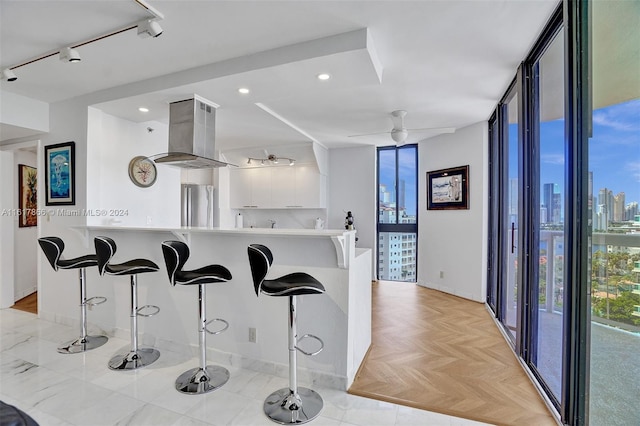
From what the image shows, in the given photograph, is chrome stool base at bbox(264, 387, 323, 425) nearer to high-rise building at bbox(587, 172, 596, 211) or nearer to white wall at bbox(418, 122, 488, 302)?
high-rise building at bbox(587, 172, 596, 211)

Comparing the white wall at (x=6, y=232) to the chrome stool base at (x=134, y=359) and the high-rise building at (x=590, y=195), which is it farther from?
the high-rise building at (x=590, y=195)

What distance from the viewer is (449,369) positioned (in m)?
2.50

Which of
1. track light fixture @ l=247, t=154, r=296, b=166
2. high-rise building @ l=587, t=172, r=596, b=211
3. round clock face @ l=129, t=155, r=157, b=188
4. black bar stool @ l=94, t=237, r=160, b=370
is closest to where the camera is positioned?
high-rise building @ l=587, t=172, r=596, b=211

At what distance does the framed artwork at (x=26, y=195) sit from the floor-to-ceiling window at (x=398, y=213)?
5873mm

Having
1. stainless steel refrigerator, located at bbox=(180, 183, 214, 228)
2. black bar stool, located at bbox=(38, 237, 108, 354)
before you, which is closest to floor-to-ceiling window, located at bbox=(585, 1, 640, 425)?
black bar stool, located at bbox=(38, 237, 108, 354)

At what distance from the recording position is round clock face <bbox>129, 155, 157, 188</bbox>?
3.55m

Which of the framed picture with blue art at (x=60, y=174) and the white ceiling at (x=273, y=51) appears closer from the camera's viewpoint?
the white ceiling at (x=273, y=51)

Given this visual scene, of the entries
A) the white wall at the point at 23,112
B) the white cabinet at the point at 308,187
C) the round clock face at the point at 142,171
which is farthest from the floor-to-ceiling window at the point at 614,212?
the white wall at the point at 23,112

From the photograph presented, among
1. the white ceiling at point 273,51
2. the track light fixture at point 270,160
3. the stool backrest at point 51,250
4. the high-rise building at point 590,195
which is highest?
the white ceiling at point 273,51

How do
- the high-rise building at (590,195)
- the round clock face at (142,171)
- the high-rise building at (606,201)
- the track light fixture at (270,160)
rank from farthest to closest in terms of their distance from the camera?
the track light fixture at (270,160)
the round clock face at (142,171)
the high-rise building at (590,195)
the high-rise building at (606,201)

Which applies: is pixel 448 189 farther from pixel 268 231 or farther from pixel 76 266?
pixel 76 266

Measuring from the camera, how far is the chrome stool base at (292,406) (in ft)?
6.15

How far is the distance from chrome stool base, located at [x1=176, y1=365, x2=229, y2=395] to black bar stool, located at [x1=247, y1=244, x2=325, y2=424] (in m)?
0.46

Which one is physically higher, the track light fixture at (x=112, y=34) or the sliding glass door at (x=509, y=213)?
the track light fixture at (x=112, y=34)
